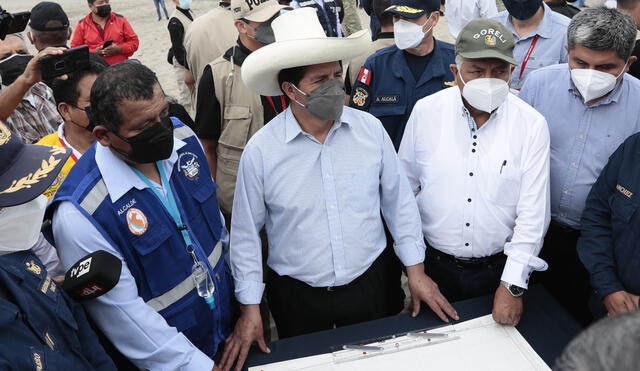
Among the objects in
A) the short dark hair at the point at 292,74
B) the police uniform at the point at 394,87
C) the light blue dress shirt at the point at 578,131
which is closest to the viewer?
the short dark hair at the point at 292,74

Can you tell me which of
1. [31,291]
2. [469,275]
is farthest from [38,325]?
[469,275]

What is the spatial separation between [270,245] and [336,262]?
0.33 metres

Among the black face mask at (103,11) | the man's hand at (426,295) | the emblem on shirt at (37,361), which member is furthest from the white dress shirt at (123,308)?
the black face mask at (103,11)

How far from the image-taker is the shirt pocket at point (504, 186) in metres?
2.14

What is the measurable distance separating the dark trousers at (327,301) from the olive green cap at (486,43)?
1.04m

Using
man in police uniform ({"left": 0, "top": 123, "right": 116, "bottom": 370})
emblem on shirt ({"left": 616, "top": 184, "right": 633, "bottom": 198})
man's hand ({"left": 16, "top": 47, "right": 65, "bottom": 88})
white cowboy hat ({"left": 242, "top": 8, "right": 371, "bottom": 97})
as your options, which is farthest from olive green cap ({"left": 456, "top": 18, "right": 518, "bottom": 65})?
man's hand ({"left": 16, "top": 47, "right": 65, "bottom": 88})

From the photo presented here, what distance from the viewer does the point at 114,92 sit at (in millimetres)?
1719

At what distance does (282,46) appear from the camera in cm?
200

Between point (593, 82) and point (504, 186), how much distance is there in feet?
2.29

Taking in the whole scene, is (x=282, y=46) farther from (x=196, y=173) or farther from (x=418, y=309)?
(x=418, y=309)

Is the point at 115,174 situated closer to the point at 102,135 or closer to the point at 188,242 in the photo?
the point at 102,135

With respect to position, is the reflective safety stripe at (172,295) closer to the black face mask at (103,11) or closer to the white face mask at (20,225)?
the white face mask at (20,225)

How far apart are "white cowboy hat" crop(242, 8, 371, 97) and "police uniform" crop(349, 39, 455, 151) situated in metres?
0.87

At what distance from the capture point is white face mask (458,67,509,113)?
2.18 m
